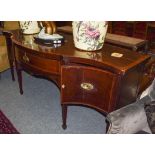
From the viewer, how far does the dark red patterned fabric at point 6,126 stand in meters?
1.93

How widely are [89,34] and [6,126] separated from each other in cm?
120

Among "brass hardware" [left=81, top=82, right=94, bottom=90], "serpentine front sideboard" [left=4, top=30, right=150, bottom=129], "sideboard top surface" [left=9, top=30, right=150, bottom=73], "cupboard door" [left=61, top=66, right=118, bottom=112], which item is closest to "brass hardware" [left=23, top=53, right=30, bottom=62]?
"serpentine front sideboard" [left=4, top=30, right=150, bottom=129]

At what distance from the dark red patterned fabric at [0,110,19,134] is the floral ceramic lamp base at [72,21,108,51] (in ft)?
3.31

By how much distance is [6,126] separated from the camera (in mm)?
2029

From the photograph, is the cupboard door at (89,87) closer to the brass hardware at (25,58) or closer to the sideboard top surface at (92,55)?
the sideboard top surface at (92,55)

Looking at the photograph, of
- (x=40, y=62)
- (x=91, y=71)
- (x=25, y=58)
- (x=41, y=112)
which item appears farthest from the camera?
(x=41, y=112)

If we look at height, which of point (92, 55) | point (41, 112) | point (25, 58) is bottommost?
point (41, 112)

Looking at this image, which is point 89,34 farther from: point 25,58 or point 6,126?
point 6,126

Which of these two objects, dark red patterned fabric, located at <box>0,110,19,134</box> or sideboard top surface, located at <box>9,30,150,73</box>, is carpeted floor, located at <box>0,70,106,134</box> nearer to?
dark red patterned fabric, located at <box>0,110,19,134</box>

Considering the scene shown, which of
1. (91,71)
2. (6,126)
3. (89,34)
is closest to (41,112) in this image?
(6,126)

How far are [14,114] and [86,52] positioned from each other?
1.16 meters

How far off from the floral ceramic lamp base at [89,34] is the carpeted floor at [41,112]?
34.3 inches
